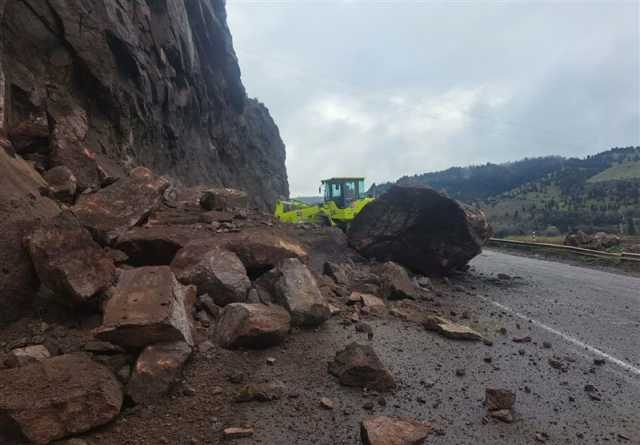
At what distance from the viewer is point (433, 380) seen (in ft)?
19.8

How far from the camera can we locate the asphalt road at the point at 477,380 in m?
4.78

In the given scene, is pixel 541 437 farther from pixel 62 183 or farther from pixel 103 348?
pixel 62 183

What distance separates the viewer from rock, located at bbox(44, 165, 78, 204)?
787 cm

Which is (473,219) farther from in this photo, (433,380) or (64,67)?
(64,67)

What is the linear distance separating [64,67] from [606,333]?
1484cm

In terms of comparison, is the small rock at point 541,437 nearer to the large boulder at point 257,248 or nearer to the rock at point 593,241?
the large boulder at point 257,248

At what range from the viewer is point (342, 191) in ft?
78.5

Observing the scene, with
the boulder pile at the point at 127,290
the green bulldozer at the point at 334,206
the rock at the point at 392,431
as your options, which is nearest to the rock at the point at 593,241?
the green bulldozer at the point at 334,206

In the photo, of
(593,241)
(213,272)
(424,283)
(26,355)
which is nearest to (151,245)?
(213,272)

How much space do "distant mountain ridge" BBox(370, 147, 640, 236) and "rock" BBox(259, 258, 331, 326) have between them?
51.0 feet

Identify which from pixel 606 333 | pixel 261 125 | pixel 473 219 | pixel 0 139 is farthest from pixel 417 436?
pixel 261 125

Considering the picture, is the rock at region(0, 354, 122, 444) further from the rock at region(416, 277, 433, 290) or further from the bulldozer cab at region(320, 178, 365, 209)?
the bulldozer cab at region(320, 178, 365, 209)

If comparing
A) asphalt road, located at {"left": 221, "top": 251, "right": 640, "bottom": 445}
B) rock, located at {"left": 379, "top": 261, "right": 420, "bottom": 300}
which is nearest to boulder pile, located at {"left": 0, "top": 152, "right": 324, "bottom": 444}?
asphalt road, located at {"left": 221, "top": 251, "right": 640, "bottom": 445}

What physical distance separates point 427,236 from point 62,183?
A: 10554 mm
